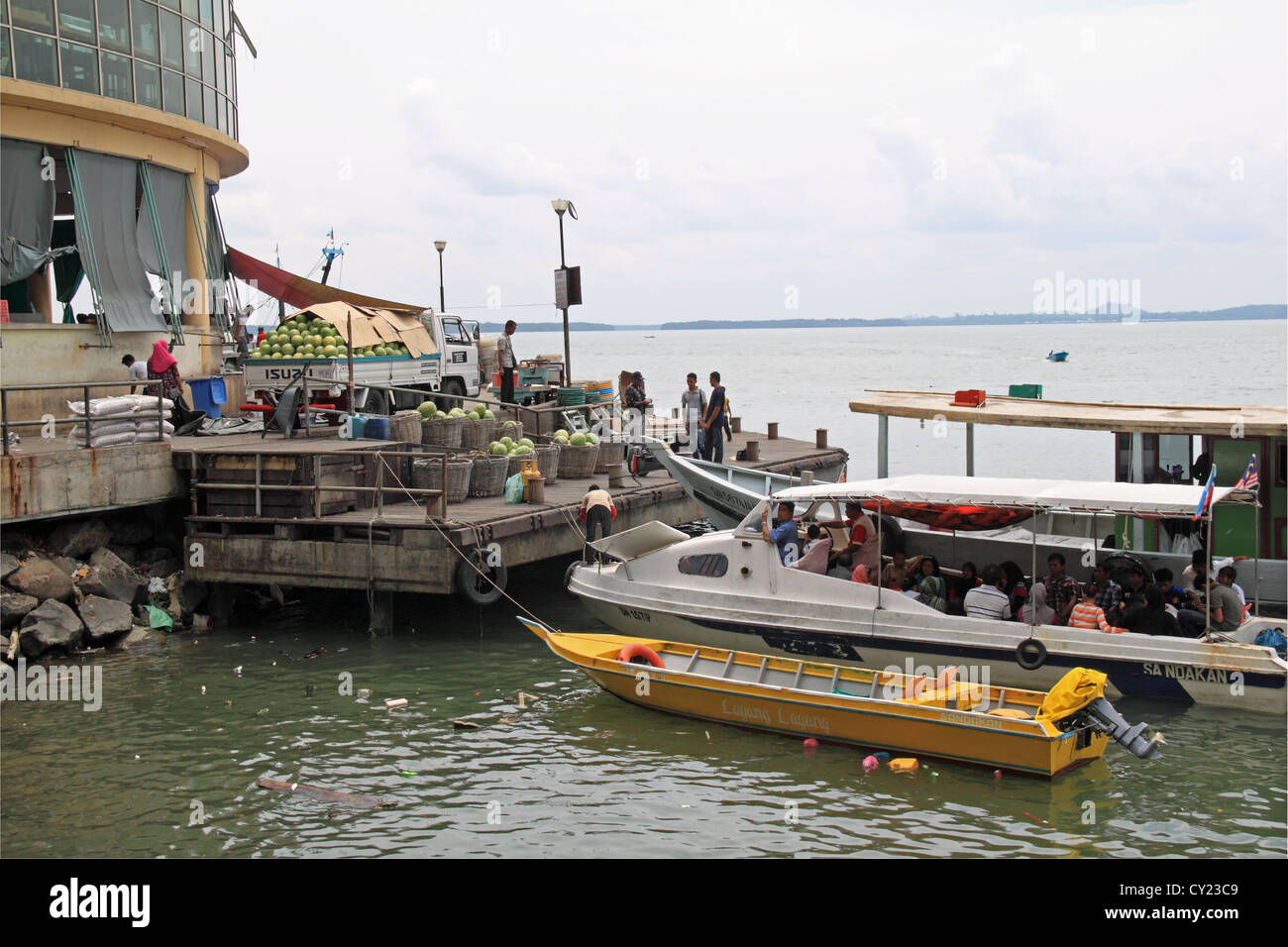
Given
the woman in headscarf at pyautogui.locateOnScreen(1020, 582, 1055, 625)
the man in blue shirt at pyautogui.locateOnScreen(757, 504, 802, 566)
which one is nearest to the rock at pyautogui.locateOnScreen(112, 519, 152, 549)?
the man in blue shirt at pyautogui.locateOnScreen(757, 504, 802, 566)

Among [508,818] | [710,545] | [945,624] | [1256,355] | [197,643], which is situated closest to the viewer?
[508,818]

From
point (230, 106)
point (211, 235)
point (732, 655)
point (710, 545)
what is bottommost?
point (732, 655)

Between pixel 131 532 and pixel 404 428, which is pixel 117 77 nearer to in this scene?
pixel 404 428

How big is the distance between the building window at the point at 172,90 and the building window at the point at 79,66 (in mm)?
1741

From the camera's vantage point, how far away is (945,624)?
13.0 meters

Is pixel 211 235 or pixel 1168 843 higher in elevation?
pixel 211 235

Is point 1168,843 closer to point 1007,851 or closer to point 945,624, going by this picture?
point 1007,851

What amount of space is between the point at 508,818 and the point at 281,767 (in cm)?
258

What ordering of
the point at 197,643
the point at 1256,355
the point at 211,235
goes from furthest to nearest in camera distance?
1. the point at 1256,355
2. the point at 211,235
3. the point at 197,643

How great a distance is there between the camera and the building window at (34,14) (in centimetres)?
1923

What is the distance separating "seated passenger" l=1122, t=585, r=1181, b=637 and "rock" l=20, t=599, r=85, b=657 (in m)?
12.2

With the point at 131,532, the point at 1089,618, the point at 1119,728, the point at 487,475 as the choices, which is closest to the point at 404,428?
the point at 487,475

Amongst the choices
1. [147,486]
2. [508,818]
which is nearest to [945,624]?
[508,818]

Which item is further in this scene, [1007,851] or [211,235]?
[211,235]
